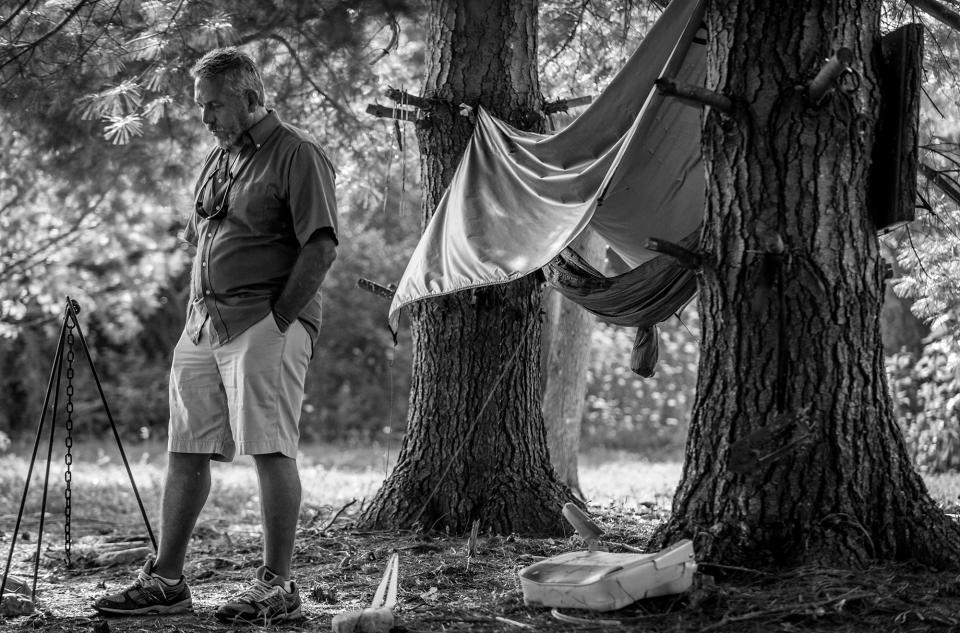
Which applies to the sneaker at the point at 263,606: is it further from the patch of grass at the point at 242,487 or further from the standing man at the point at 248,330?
the patch of grass at the point at 242,487

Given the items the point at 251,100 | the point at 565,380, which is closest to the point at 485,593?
the point at 251,100

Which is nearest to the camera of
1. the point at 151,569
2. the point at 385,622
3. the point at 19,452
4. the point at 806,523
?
the point at 385,622

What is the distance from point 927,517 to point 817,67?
54.7 inches

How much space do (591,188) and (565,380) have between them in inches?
113

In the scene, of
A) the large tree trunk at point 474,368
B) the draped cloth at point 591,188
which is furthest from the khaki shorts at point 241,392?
the large tree trunk at point 474,368

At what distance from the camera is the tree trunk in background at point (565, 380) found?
21.6ft

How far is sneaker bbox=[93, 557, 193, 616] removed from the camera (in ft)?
10.4

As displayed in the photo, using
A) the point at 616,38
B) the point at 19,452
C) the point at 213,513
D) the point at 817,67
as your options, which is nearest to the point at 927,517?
the point at 817,67

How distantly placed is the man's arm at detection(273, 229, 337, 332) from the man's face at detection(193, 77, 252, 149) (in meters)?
0.46

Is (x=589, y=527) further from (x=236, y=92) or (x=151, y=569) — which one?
(x=236, y=92)

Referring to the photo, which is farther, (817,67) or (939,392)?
(939,392)

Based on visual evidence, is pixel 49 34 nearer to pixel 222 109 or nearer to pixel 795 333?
pixel 222 109

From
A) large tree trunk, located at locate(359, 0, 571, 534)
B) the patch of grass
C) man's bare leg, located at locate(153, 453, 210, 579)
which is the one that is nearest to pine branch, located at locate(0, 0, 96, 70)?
large tree trunk, located at locate(359, 0, 571, 534)

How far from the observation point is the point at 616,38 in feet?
18.7
